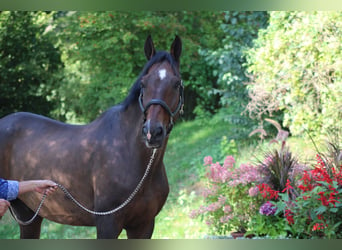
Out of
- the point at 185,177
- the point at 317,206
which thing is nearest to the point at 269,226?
the point at 317,206

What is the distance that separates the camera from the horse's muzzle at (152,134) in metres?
2.50

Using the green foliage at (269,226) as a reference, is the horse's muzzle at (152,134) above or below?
above

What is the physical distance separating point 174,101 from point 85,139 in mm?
702

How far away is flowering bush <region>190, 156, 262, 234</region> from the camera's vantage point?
425 centimetres

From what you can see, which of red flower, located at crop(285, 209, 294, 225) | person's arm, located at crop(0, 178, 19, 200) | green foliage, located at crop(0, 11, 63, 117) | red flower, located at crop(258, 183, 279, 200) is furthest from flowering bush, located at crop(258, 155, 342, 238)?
green foliage, located at crop(0, 11, 63, 117)

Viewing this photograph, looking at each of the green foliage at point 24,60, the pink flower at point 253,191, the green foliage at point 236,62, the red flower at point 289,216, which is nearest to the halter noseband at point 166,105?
the red flower at point 289,216

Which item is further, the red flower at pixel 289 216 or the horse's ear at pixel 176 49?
the red flower at pixel 289 216

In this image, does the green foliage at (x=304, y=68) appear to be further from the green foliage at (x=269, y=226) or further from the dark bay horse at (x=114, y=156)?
the dark bay horse at (x=114, y=156)

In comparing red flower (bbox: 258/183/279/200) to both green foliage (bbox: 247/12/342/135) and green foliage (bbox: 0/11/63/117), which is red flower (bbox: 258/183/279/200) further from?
green foliage (bbox: 0/11/63/117)

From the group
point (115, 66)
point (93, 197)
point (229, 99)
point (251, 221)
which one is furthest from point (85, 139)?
point (115, 66)

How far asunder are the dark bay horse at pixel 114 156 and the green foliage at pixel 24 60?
5510mm

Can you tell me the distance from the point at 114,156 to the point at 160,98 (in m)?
0.51

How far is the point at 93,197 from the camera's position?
2.91 m

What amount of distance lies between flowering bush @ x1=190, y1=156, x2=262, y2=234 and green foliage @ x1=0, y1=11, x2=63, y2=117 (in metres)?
5.22
